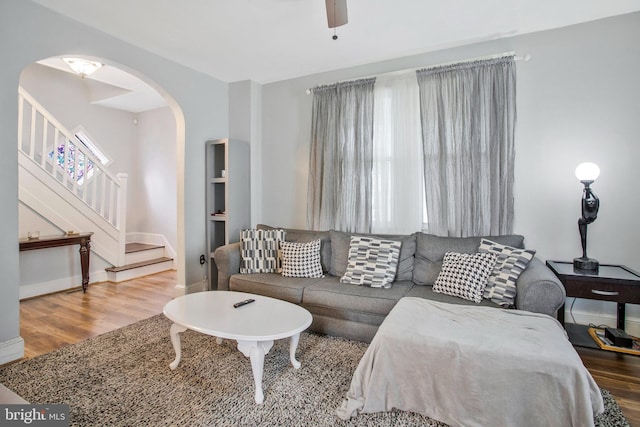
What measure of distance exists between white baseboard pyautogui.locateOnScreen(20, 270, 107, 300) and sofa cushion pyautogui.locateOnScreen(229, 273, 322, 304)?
247cm

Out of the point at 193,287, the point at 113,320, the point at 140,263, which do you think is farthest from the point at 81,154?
the point at 113,320

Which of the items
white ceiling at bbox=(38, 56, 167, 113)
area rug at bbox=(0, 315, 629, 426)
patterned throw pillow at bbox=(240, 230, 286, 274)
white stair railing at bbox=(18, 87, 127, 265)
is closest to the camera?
area rug at bbox=(0, 315, 629, 426)

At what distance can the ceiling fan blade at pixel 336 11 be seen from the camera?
6.17 feet

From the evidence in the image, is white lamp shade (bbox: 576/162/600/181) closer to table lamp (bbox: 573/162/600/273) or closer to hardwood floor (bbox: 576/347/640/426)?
table lamp (bbox: 573/162/600/273)

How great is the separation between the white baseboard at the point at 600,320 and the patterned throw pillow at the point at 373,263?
156cm

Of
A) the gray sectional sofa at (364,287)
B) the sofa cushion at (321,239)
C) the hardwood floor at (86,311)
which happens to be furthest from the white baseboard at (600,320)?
the hardwood floor at (86,311)

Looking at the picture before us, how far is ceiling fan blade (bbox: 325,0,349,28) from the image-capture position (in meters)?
1.88

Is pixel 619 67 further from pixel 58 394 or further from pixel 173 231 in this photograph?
pixel 173 231

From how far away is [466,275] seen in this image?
247cm

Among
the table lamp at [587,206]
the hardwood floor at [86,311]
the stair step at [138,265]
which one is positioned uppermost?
the table lamp at [587,206]

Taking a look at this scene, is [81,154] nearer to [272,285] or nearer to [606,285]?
[272,285]

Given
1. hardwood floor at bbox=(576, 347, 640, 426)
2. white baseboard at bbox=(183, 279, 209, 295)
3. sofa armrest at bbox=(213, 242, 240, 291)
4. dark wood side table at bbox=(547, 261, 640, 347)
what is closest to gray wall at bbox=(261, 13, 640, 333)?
dark wood side table at bbox=(547, 261, 640, 347)

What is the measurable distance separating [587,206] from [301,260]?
2.39m

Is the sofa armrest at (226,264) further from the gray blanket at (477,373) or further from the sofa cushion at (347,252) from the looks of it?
the gray blanket at (477,373)
